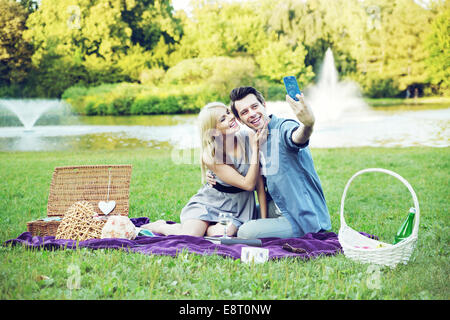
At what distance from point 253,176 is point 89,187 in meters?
1.65

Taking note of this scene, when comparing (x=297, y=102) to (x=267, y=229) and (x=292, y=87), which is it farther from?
(x=267, y=229)

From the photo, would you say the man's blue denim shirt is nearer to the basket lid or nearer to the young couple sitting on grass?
the young couple sitting on grass

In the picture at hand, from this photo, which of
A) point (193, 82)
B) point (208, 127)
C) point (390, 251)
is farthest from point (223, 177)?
point (193, 82)

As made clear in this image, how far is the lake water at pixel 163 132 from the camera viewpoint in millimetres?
10266

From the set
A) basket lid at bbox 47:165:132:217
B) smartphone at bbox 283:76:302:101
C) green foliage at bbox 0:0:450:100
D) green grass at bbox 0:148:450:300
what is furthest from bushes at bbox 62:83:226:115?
smartphone at bbox 283:76:302:101

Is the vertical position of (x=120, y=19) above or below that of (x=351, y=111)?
above

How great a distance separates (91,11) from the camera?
11.1 m

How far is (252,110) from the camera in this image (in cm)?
338

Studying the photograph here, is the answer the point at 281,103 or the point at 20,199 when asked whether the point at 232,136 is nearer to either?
the point at 20,199

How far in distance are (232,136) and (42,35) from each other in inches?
334

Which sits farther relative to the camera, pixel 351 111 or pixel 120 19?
pixel 351 111

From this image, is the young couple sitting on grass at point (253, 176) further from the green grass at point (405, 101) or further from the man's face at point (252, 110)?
the green grass at point (405, 101)

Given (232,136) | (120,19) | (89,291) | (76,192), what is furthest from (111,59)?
(89,291)

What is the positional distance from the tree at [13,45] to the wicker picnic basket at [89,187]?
22.8 feet
